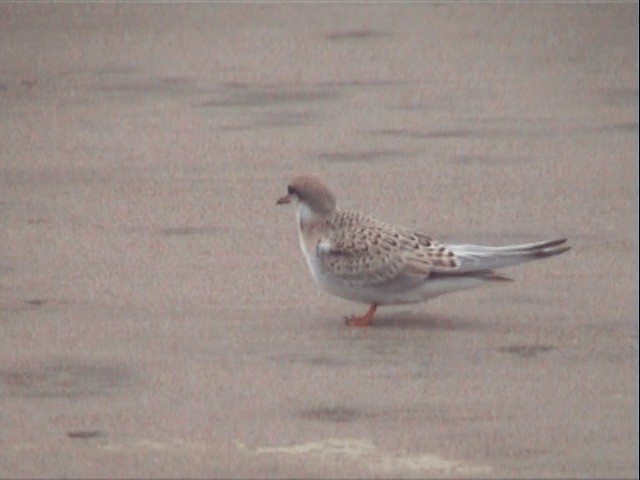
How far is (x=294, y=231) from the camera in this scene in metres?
9.68

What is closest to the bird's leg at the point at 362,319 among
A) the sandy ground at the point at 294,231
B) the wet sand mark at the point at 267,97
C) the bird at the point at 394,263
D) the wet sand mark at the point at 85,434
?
the bird at the point at 394,263

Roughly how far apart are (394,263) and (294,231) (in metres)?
1.64

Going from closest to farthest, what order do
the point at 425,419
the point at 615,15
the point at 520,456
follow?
the point at 520,456, the point at 425,419, the point at 615,15

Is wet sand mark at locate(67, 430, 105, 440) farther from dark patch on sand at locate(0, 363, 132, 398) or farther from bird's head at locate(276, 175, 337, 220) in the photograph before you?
bird's head at locate(276, 175, 337, 220)

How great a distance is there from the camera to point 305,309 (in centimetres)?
851

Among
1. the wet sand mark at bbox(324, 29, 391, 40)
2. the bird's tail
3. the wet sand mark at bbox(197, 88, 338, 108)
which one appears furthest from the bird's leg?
the wet sand mark at bbox(324, 29, 391, 40)

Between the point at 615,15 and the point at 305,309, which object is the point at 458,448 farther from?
the point at 615,15

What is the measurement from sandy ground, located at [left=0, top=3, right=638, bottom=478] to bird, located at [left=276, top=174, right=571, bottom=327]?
7.3 inches

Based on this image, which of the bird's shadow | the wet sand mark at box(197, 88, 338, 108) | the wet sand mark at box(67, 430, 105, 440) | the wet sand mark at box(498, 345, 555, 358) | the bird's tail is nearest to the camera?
the wet sand mark at box(67, 430, 105, 440)

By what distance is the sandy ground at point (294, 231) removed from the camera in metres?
6.89

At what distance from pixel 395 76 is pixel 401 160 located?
2.11 m

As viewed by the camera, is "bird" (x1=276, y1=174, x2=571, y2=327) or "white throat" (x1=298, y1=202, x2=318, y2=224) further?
"white throat" (x1=298, y1=202, x2=318, y2=224)

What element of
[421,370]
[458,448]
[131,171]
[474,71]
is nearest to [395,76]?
[474,71]

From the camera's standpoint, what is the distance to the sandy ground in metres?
6.89
